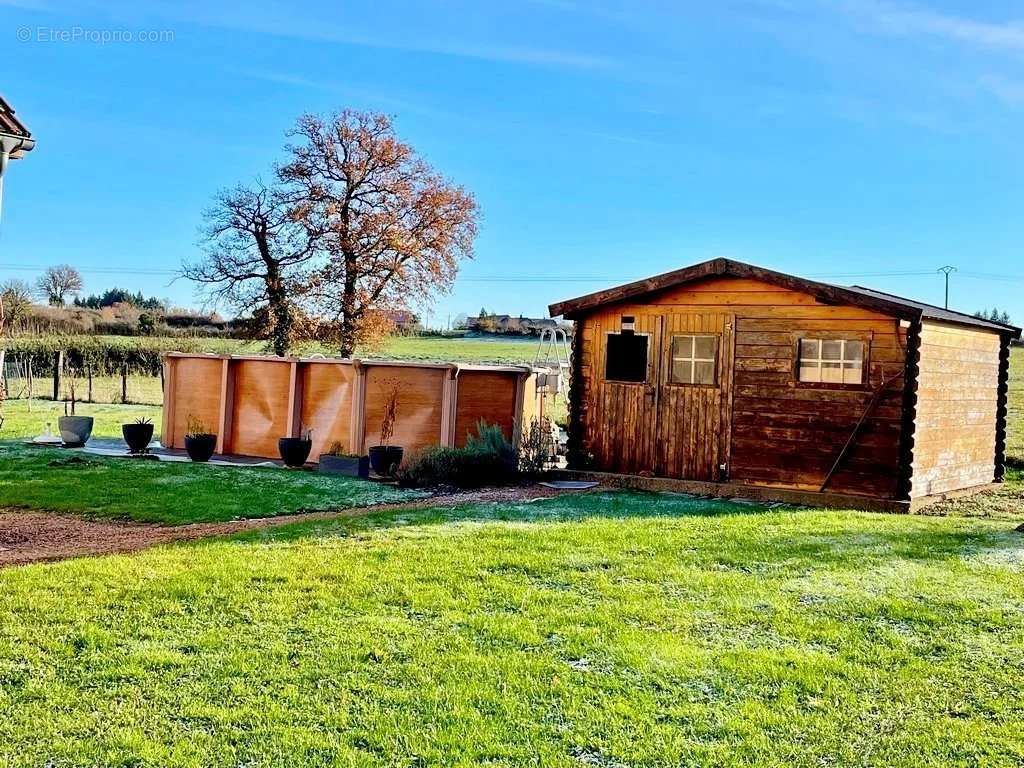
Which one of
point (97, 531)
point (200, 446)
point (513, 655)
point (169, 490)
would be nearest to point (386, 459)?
point (169, 490)

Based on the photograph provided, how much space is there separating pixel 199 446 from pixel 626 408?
6.57 metres

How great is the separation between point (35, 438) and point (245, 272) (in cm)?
1199

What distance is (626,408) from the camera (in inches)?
511

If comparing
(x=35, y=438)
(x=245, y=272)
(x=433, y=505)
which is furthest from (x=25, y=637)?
(x=245, y=272)

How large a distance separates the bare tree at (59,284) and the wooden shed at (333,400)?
120ft

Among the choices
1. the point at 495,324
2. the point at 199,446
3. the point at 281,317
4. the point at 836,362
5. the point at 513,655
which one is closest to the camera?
the point at 513,655

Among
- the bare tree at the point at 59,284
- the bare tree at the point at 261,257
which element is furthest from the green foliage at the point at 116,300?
the bare tree at the point at 261,257

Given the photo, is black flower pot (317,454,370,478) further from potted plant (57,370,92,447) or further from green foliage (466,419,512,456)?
potted plant (57,370,92,447)

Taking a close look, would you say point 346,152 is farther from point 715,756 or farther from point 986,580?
point 715,756

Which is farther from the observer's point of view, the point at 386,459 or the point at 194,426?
the point at 194,426

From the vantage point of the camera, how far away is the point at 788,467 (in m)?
11.9

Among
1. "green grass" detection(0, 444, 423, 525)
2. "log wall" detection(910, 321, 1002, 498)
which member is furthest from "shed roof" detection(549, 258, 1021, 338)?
"green grass" detection(0, 444, 423, 525)

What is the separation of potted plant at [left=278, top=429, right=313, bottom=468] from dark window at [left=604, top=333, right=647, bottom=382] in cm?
467

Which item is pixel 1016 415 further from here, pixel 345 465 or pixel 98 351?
pixel 98 351
